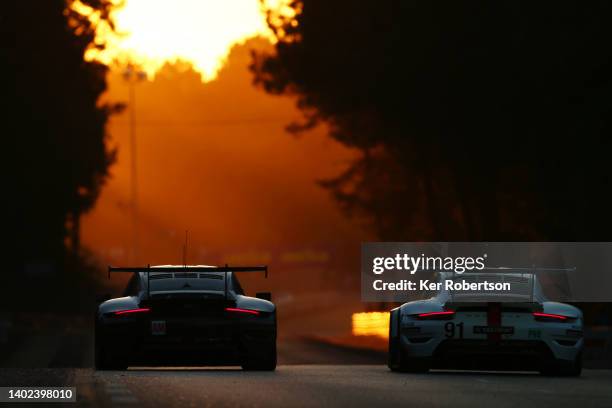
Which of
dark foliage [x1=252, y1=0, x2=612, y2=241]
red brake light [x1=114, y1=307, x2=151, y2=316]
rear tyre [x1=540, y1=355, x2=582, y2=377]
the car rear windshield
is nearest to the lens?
rear tyre [x1=540, y1=355, x2=582, y2=377]

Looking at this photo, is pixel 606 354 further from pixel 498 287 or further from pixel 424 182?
pixel 424 182

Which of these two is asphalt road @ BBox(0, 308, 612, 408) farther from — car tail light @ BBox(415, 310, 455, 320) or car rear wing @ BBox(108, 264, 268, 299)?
car rear wing @ BBox(108, 264, 268, 299)

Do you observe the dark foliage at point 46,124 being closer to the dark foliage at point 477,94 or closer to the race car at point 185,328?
the dark foliage at point 477,94

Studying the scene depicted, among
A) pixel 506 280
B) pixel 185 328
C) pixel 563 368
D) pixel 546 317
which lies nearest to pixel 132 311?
pixel 185 328

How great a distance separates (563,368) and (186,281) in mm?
4634

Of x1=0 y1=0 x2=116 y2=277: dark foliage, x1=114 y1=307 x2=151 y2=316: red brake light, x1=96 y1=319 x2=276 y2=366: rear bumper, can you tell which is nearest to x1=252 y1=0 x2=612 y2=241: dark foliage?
x1=0 y1=0 x2=116 y2=277: dark foliage

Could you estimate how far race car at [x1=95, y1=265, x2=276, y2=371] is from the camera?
21812 millimetres

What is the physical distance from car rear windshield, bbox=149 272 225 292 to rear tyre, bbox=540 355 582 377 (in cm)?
399

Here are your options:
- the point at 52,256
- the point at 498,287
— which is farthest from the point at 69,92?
the point at 498,287

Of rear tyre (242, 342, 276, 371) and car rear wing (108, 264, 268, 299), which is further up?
car rear wing (108, 264, 268, 299)

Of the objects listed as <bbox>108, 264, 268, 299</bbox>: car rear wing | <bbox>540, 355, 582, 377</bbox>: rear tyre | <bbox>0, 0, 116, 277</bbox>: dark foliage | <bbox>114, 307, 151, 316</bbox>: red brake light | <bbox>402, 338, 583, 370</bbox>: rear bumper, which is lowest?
<bbox>540, 355, 582, 377</bbox>: rear tyre

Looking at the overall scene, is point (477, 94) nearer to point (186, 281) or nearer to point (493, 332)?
point (186, 281)

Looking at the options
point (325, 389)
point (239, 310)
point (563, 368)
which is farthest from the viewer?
point (239, 310)

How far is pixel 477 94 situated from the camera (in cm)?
4950
